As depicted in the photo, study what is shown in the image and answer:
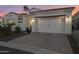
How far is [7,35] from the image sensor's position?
13.0 metres

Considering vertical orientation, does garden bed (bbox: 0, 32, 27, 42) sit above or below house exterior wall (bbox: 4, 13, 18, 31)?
below

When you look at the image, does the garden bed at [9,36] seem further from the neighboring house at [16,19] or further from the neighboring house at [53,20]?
the neighboring house at [53,20]

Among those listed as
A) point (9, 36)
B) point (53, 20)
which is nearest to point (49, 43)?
point (9, 36)

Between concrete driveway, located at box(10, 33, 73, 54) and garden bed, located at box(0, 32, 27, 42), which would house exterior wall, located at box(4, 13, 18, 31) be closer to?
garden bed, located at box(0, 32, 27, 42)

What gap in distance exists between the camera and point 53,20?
17078mm

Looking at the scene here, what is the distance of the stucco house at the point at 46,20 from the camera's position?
14469 millimetres

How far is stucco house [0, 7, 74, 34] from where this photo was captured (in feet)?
47.5

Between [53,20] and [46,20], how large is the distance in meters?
1.09

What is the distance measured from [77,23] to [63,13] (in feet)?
8.42

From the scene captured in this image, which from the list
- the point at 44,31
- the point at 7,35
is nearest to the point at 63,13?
the point at 44,31

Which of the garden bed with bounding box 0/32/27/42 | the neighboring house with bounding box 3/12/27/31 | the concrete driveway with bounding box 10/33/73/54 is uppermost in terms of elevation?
the neighboring house with bounding box 3/12/27/31

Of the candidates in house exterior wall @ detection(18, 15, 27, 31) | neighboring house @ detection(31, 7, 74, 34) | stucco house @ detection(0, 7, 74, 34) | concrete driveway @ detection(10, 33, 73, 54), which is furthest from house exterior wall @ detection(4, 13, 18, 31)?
neighboring house @ detection(31, 7, 74, 34)

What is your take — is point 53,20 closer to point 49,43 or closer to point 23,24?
point 23,24

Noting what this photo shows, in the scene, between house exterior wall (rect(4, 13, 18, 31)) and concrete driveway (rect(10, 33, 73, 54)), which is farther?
house exterior wall (rect(4, 13, 18, 31))
